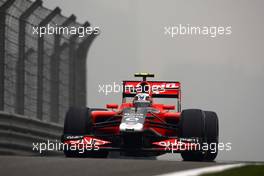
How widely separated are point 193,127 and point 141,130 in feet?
2.67

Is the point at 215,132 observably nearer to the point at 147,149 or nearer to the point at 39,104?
the point at 147,149

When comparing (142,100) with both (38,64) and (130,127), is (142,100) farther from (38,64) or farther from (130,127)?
(38,64)

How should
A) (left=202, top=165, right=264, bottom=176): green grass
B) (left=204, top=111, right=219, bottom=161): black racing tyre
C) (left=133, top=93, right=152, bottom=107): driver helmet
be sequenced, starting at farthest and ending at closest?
(left=133, top=93, right=152, bottom=107): driver helmet < (left=204, top=111, right=219, bottom=161): black racing tyre < (left=202, top=165, right=264, bottom=176): green grass

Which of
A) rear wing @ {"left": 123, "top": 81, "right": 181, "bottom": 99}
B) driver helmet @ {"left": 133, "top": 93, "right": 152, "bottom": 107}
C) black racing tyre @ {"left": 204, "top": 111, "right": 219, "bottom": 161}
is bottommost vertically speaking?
black racing tyre @ {"left": 204, "top": 111, "right": 219, "bottom": 161}

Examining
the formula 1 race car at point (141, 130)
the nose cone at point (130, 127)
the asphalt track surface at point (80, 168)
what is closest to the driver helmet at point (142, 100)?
the formula 1 race car at point (141, 130)

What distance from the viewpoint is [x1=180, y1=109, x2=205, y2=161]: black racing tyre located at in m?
15.8

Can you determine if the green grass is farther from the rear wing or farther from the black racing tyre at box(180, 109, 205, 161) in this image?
the rear wing

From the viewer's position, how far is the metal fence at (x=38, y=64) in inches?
635

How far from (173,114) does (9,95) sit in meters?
2.87

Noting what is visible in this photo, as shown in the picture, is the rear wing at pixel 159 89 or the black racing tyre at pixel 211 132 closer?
the black racing tyre at pixel 211 132

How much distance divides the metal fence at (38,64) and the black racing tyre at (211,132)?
270cm

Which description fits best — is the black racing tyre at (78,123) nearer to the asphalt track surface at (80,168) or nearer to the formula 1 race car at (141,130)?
the formula 1 race car at (141,130)

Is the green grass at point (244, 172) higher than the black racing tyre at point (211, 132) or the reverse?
the reverse

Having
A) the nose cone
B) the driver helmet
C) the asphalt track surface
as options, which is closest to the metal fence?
the driver helmet
